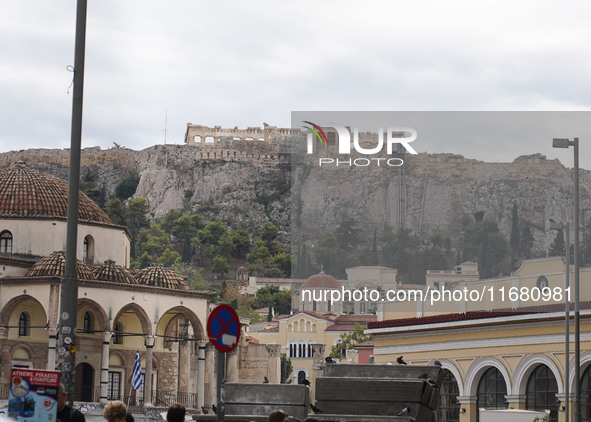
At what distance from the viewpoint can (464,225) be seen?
217ft

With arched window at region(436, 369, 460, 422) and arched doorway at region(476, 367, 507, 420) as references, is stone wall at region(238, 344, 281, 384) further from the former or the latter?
arched doorway at region(476, 367, 507, 420)

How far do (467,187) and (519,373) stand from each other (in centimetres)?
3126

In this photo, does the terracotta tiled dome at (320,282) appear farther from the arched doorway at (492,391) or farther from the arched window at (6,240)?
the arched doorway at (492,391)

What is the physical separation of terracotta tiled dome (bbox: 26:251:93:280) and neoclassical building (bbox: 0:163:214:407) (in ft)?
0.19

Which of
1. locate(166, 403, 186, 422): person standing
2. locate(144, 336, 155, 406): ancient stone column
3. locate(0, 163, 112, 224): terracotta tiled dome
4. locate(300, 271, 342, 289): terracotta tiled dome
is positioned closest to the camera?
locate(166, 403, 186, 422): person standing

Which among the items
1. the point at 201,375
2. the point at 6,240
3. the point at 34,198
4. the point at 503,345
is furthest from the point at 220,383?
the point at 34,198

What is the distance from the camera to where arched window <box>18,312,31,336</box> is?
51062 millimetres

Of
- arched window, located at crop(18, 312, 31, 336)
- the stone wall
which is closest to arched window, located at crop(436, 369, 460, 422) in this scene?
arched window, located at crop(18, 312, 31, 336)

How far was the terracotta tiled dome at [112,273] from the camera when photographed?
5219 centimetres

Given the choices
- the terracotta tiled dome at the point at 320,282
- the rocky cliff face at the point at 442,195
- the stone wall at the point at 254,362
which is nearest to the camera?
the rocky cliff face at the point at 442,195

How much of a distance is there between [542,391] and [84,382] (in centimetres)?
2334

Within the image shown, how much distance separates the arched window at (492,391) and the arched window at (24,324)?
68.4 ft

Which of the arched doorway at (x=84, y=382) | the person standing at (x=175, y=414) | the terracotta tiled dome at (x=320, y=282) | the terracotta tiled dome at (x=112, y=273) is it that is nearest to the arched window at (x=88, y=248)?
the terracotta tiled dome at (x=112, y=273)

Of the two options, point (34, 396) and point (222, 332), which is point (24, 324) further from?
point (34, 396)
